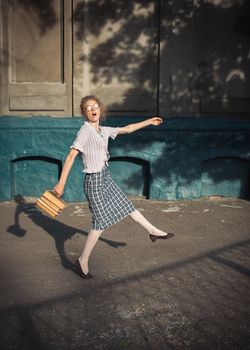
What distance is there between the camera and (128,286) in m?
4.68

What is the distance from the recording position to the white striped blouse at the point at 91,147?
4.77 m

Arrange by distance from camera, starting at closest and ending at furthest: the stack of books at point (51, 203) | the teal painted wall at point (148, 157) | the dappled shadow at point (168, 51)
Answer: the stack of books at point (51, 203), the teal painted wall at point (148, 157), the dappled shadow at point (168, 51)

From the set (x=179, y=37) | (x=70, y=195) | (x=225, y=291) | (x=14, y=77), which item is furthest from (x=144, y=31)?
(x=225, y=291)

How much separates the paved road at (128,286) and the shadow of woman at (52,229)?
0.05 feet

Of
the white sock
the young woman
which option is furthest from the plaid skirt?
the white sock

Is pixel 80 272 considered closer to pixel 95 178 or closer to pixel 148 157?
pixel 95 178

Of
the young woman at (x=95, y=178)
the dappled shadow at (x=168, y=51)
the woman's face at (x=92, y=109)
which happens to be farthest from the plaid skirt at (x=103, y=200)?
the dappled shadow at (x=168, y=51)

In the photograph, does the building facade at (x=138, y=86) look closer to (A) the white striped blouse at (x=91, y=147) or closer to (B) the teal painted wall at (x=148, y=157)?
(B) the teal painted wall at (x=148, y=157)

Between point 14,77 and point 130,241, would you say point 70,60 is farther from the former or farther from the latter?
point 130,241

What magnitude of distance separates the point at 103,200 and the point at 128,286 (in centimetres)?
86

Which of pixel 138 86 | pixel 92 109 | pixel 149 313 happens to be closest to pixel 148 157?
pixel 138 86

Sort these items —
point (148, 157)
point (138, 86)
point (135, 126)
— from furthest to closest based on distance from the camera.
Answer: point (138, 86)
point (148, 157)
point (135, 126)

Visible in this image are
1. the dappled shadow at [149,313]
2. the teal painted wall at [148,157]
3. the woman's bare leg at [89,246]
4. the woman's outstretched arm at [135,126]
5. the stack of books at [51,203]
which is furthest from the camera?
the teal painted wall at [148,157]

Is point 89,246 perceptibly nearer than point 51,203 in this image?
No
